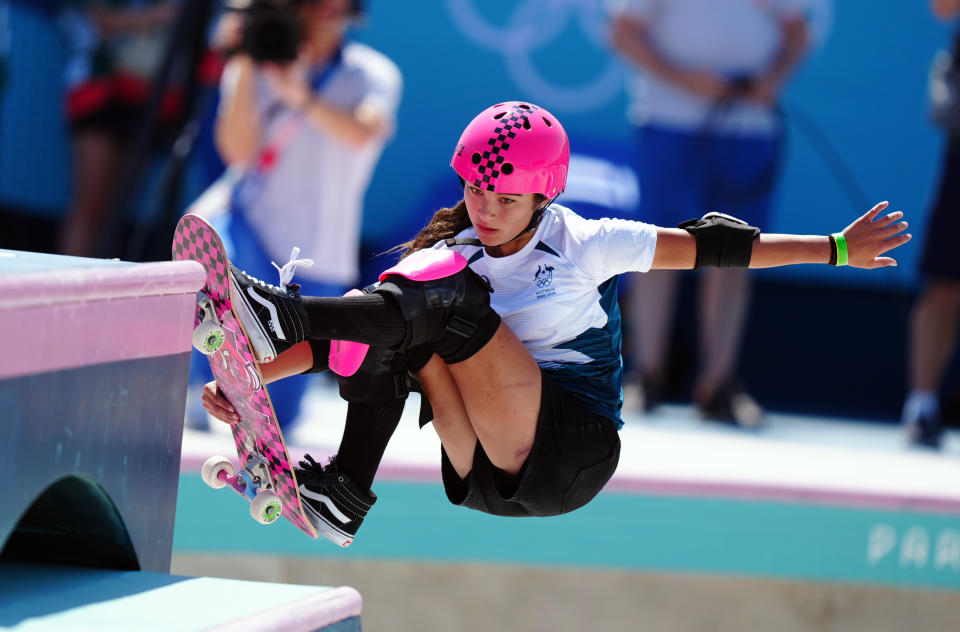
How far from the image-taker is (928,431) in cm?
546

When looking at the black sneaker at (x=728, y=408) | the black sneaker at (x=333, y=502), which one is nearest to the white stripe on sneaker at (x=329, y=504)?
the black sneaker at (x=333, y=502)

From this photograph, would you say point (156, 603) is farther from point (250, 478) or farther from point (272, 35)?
point (272, 35)

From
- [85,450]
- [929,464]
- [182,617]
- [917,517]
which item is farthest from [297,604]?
[929,464]

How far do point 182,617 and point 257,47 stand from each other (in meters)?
2.91

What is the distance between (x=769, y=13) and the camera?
215 inches

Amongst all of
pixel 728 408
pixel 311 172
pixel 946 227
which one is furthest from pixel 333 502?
pixel 946 227

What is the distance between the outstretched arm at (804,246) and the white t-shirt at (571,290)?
0.15 feet

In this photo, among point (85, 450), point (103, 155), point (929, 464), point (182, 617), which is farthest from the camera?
point (103, 155)

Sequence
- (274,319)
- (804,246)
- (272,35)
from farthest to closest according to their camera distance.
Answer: (272,35), (804,246), (274,319)

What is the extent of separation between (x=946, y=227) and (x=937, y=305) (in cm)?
34

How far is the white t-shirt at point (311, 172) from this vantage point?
491cm

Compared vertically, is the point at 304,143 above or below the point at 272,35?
below

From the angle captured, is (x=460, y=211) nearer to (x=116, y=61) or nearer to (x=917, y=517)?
(x=917, y=517)

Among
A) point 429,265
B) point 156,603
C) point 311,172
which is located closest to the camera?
point 156,603
